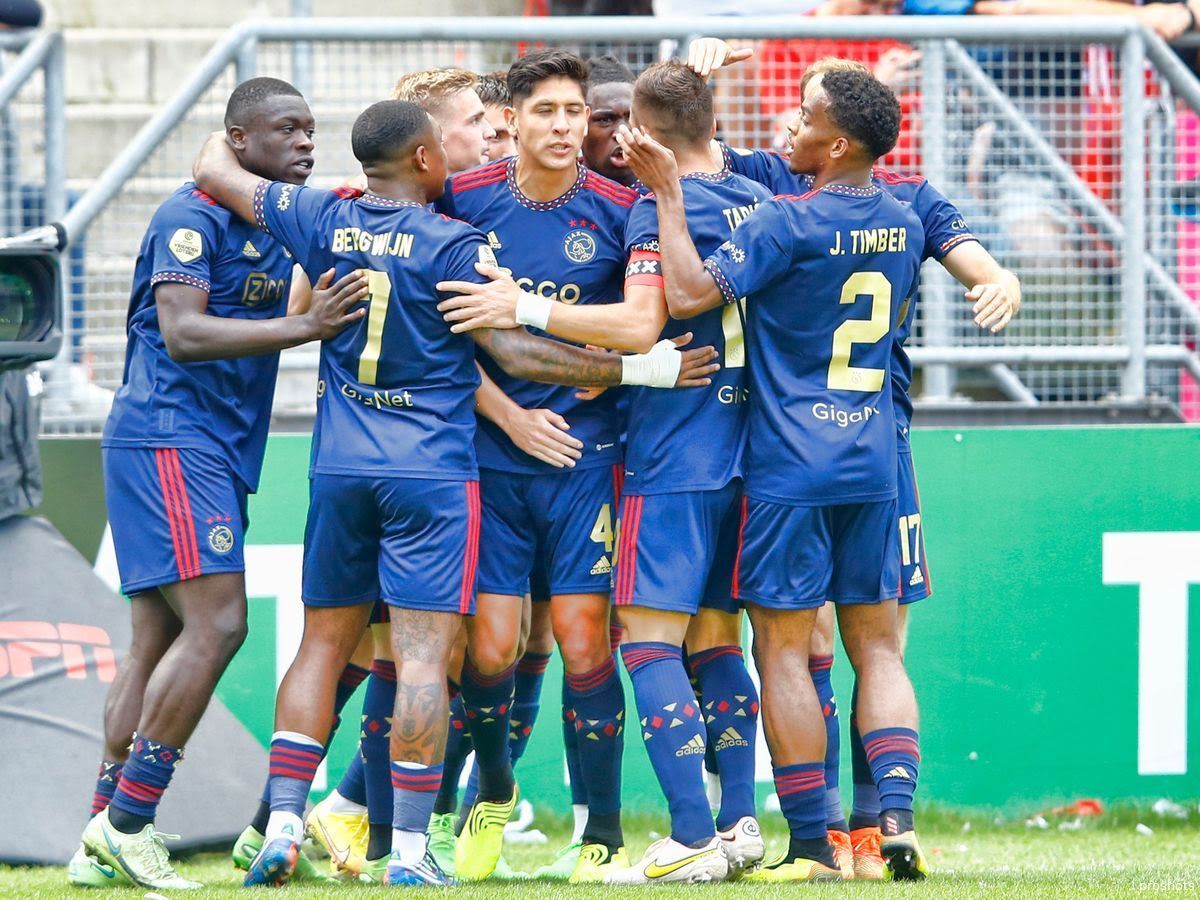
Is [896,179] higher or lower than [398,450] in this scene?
higher

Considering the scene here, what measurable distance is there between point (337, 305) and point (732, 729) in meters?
1.72

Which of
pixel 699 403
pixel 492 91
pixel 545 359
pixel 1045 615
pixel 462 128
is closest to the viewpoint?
pixel 545 359

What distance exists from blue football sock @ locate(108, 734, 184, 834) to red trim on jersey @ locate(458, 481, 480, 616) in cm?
101

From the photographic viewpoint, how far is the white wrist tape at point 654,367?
493cm

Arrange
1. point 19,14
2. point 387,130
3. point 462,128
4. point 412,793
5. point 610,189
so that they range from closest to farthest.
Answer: point 412,793 < point 387,130 < point 610,189 < point 462,128 < point 19,14

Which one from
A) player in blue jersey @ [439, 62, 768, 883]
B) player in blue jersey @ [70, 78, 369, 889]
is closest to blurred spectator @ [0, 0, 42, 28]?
player in blue jersey @ [70, 78, 369, 889]

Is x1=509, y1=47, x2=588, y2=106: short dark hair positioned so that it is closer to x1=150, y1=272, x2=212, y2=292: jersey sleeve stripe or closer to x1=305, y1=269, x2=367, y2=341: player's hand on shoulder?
x1=305, y1=269, x2=367, y2=341: player's hand on shoulder

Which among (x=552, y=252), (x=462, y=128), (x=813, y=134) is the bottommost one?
(x=552, y=252)

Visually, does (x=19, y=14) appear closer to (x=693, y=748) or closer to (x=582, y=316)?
(x=582, y=316)

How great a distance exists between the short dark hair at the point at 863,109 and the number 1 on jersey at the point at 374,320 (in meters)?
1.38

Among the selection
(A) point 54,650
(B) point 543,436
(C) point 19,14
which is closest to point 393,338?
(B) point 543,436

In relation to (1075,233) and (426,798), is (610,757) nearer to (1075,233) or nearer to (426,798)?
(426,798)

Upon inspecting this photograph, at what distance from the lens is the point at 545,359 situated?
16.1 ft

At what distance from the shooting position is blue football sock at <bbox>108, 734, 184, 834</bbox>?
4.93 m
